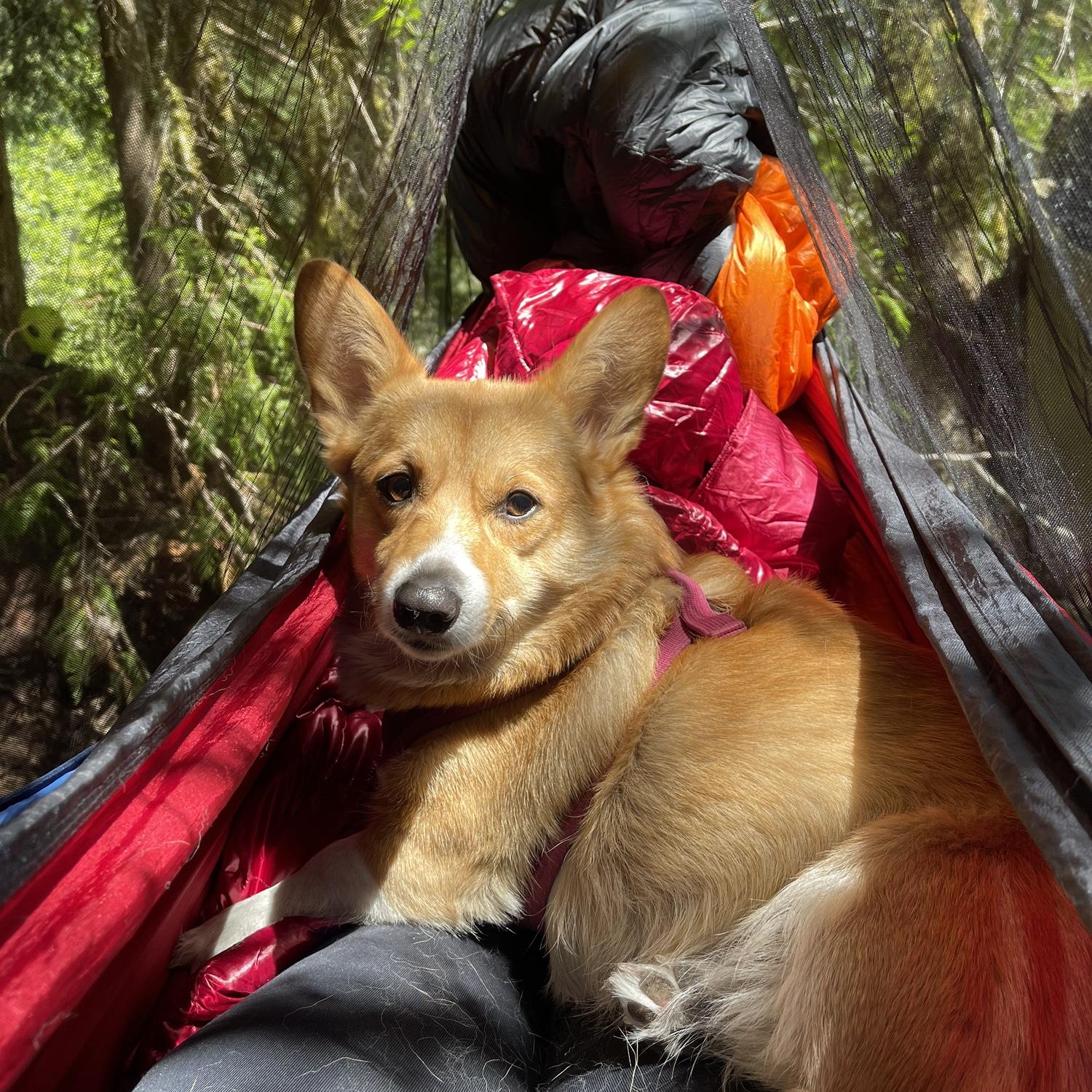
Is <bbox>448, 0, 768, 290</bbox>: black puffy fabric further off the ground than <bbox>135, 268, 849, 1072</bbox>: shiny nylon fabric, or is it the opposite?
<bbox>448, 0, 768, 290</bbox>: black puffy fabric

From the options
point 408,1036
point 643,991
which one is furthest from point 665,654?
point 408,1036

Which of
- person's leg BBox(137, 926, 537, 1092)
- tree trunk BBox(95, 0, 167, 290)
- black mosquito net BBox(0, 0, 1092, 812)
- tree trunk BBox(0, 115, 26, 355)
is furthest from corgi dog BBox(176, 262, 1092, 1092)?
tree trunk BBox(0, 115, 26, 355)

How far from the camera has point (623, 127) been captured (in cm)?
280

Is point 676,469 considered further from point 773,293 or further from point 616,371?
point 773,293

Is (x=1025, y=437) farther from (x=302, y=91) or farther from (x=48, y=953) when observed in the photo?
(x=302, y=91)

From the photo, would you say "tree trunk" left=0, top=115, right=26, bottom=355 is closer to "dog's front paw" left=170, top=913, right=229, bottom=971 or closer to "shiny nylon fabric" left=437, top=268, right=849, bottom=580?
"shiny nylon fabric" left=437, top=268, right=849, bottom=580

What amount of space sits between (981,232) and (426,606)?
128 cm

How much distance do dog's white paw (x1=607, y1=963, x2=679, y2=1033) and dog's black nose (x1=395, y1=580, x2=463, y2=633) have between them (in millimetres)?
859

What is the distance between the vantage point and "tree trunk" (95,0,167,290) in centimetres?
223

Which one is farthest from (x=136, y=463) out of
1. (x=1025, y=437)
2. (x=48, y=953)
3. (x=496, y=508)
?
(x=1025, y=437)

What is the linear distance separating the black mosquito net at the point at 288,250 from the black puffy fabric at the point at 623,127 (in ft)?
1.65

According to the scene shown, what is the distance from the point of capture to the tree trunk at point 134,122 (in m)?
2.23

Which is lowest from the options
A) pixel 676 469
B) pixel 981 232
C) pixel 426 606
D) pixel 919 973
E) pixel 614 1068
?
pixel 614 1068

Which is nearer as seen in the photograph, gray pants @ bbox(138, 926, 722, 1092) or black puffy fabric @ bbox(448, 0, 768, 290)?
gray pants @ bbox(138, 926, 722, 1092)
